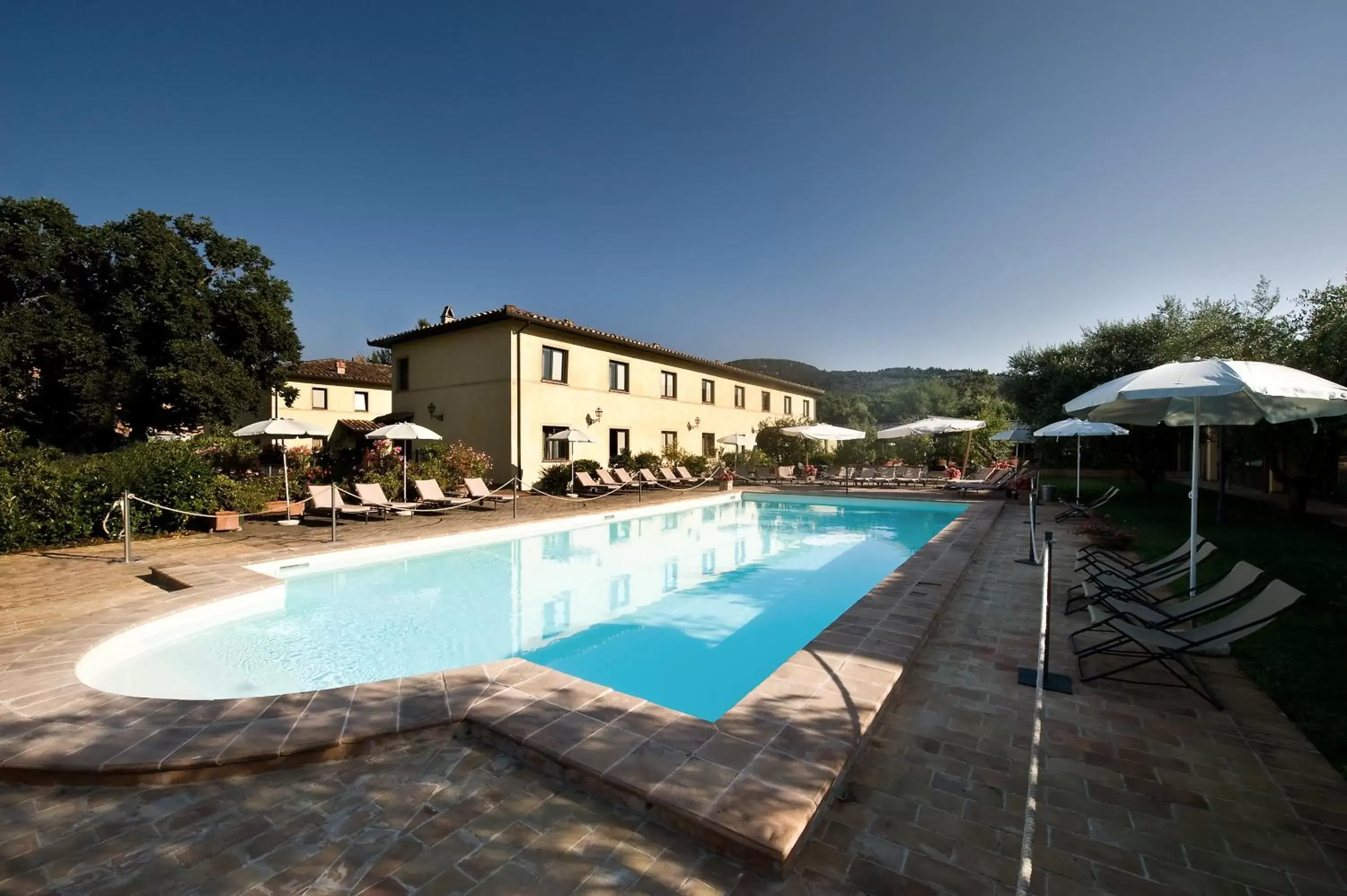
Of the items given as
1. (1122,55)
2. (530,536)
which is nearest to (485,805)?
(530,536)

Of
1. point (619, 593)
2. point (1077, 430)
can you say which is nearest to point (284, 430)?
point (619, 593)

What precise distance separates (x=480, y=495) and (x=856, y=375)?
81.3 metres

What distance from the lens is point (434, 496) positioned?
13.4 meters

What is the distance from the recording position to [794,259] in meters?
17.3

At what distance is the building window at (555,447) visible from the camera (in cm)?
1808

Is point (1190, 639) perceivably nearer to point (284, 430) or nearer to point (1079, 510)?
point (1079, 510)

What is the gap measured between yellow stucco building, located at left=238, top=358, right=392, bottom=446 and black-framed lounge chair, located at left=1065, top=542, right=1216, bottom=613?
28.4m

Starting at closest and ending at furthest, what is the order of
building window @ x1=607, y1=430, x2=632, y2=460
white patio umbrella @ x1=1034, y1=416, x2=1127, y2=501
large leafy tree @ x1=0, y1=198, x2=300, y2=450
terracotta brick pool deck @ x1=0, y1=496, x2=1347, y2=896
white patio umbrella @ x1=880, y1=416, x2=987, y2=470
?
terracotta brick pool deck @ x1=0, y1=496, x2=1347, y2=896
white patio umbrella @ x1=1034, y1=416, x2=1127, y2=501
white patio umbrella @ x1=880, y1=416, x2=987, y2=470
large leafy tree @ x1=0, y1=198, x2=300, y2=450
building window @ x1=607, y1=430, x2=632, y2=460

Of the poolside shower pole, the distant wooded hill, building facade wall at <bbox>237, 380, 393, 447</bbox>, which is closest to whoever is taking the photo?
the poolside shower pole

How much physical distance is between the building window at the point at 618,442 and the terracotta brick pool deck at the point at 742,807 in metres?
16.9

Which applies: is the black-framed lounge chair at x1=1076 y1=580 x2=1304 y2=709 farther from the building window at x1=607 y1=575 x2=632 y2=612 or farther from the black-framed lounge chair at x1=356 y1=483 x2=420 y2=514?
the black-framed lounge chair at x1=356 y1=483 x2=420 y2=514

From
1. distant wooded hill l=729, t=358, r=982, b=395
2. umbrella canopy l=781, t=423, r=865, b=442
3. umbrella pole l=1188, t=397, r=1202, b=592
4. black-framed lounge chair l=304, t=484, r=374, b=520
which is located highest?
distant wooded hill l=729, t=358, r=982, b=395

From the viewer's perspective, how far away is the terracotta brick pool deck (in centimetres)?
209

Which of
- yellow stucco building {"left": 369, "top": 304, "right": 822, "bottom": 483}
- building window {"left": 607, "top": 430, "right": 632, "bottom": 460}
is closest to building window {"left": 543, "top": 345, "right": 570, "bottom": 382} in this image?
yellow stucco building {"left": 369, "top": 304, "right": 822, "bottom": 483}
